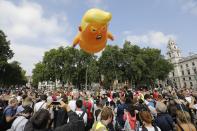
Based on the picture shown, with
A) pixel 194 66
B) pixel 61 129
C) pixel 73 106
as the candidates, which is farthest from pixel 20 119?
pixel 194 66

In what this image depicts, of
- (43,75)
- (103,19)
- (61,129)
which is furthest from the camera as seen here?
(43,75)

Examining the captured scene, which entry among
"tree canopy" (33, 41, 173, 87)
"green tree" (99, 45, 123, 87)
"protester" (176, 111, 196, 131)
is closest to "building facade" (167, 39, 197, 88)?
"tree canopy" (33, 41, 173, 87)

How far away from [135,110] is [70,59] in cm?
6065

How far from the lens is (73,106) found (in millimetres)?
6754

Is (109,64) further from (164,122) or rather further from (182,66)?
(182,66)

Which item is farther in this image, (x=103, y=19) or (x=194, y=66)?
(x=194, y=66)

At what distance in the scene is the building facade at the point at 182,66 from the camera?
99.0m

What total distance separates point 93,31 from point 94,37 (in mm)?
244

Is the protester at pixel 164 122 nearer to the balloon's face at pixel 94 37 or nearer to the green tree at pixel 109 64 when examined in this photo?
the balloon's face at pixel 94 37

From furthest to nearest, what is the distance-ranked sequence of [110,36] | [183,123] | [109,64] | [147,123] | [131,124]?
[109,64], [110,36], [131,124], [147,123], [183,123]

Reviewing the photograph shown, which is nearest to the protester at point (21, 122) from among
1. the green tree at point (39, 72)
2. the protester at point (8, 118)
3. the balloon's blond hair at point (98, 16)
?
the protester at point (8, 118)

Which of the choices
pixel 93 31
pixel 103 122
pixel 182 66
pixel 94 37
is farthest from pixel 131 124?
pixel 182 66

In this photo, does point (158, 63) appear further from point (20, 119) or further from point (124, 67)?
point (20, 119)

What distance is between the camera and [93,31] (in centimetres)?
629
